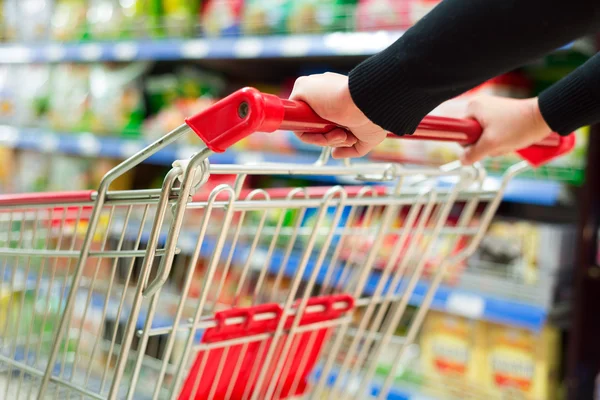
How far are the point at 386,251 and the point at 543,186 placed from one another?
587mm

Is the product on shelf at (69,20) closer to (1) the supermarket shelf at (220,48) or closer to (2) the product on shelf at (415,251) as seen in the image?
(1) the supermarket shelf at (220,48)

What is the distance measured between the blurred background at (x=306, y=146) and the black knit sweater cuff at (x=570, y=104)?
2.75ft

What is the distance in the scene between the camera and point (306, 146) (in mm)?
2396

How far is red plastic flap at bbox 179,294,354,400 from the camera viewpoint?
963 mm

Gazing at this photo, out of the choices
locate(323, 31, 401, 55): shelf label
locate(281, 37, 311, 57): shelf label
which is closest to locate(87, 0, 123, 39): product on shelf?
locate(281, 37, 311, 57): shelf label

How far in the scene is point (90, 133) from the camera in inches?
121

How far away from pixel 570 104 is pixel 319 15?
144 centimetres

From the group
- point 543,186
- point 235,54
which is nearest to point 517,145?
point 543,186

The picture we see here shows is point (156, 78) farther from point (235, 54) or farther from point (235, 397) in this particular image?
point (235, 397)

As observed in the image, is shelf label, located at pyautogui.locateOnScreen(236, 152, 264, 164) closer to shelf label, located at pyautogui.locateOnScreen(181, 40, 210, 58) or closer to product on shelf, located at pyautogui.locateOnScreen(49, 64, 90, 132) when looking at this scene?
shelf label, located at pyautogui.locateOnScreen(181, 40, 210, 58)

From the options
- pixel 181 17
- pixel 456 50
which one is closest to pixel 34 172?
pixel 181 17

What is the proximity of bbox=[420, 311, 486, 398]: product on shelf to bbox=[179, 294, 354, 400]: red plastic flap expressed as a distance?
1080mm

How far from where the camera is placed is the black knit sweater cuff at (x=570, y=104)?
1001 mm

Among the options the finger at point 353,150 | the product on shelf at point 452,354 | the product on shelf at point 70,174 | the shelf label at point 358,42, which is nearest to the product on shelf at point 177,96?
the product on shelf at point 70,174
